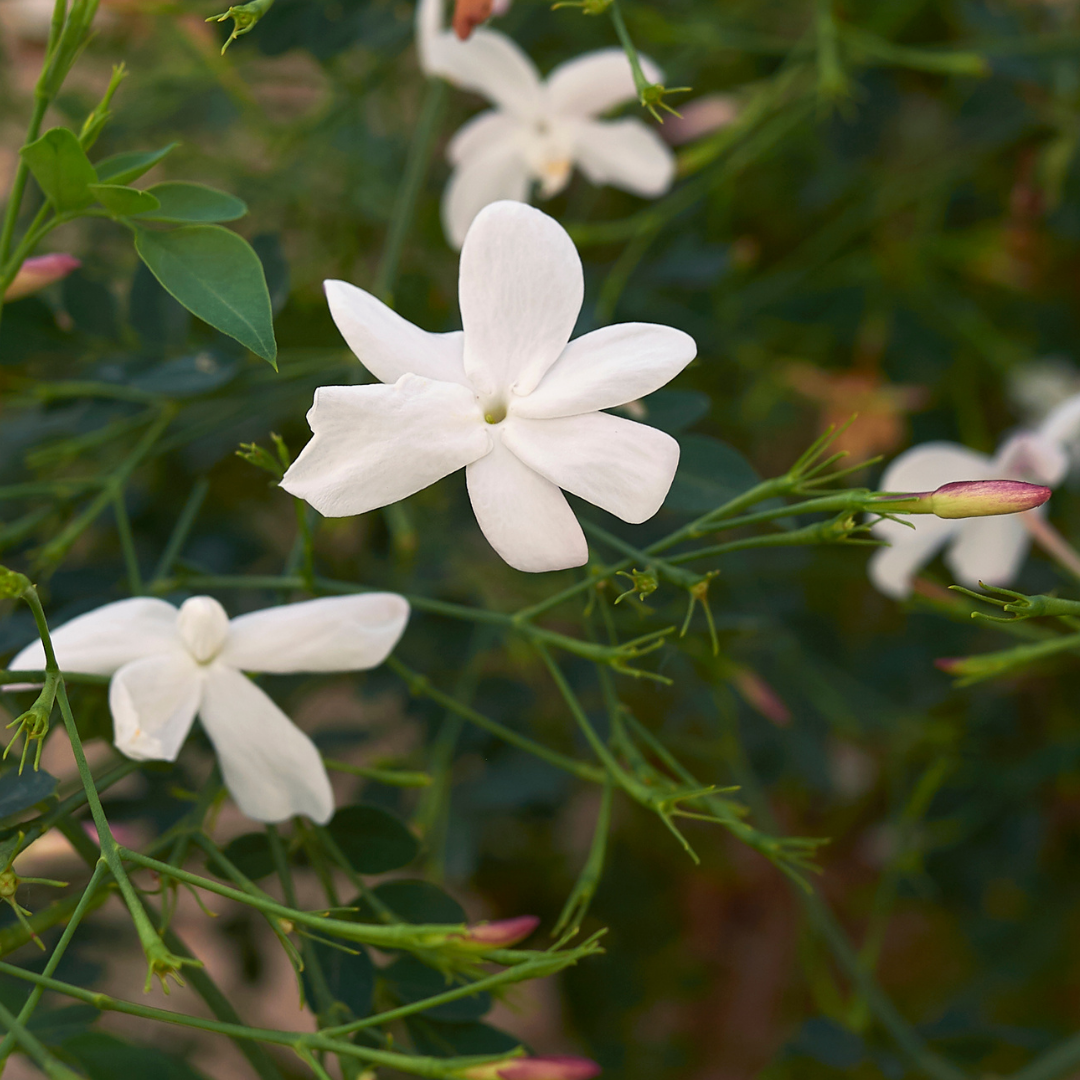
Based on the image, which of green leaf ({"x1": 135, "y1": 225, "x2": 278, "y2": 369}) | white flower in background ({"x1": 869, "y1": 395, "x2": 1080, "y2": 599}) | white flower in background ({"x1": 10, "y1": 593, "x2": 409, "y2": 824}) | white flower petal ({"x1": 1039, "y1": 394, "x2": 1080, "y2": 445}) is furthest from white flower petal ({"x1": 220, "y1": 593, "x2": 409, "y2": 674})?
white flower petal ({"x1": 1039, "y1": 394, "x2": 1080, "y2": 445})

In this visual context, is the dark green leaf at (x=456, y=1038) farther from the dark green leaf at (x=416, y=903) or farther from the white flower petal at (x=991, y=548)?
the white flower petal at (x=991, y=548)

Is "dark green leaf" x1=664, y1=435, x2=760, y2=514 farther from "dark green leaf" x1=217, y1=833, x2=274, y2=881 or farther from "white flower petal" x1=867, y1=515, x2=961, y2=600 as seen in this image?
"dark green leaf" x1=217, y1=833, x2=274, y2=881

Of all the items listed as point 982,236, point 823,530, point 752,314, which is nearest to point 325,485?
point 823,530

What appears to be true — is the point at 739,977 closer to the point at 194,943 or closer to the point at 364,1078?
the point at 194,943

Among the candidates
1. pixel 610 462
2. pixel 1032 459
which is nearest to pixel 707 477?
pixel 610 462

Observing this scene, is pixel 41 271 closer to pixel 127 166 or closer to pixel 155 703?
pixel 127 166

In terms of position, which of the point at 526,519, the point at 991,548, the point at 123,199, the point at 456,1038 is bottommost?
the point at 456,1038
